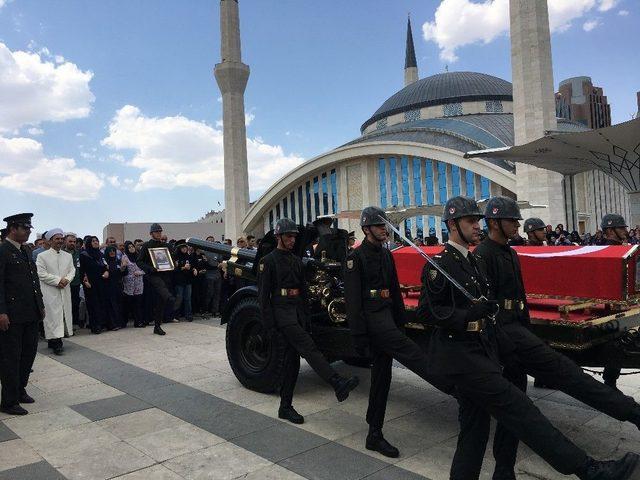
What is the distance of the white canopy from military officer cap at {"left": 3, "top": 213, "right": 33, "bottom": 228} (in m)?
12.5

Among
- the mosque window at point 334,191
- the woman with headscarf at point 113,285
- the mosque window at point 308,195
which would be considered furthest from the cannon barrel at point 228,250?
the mosque window at point 308,195

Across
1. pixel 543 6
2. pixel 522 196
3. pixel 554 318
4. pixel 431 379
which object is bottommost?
pixel 431 379

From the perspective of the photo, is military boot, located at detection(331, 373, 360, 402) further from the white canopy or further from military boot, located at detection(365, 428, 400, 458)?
the white canopy

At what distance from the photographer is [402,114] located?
58250mm

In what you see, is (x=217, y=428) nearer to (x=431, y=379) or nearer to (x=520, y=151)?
(x=431, y=379)

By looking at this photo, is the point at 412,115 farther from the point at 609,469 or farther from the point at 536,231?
the point at 609,469

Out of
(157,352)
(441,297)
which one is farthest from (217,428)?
(157,352)

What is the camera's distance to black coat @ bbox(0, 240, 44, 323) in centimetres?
520

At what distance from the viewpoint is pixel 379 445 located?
12.6 ft

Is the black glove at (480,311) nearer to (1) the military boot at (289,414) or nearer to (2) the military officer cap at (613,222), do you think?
(1) the military boot at (289,414)

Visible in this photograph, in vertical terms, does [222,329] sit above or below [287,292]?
below

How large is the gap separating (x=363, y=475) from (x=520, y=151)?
14853 mm

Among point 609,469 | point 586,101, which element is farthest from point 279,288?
point 586,101

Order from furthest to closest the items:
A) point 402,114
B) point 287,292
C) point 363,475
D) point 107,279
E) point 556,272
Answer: point 402,114 → point 107,279 → point 287,292 → point 556,272 → point 363,475
